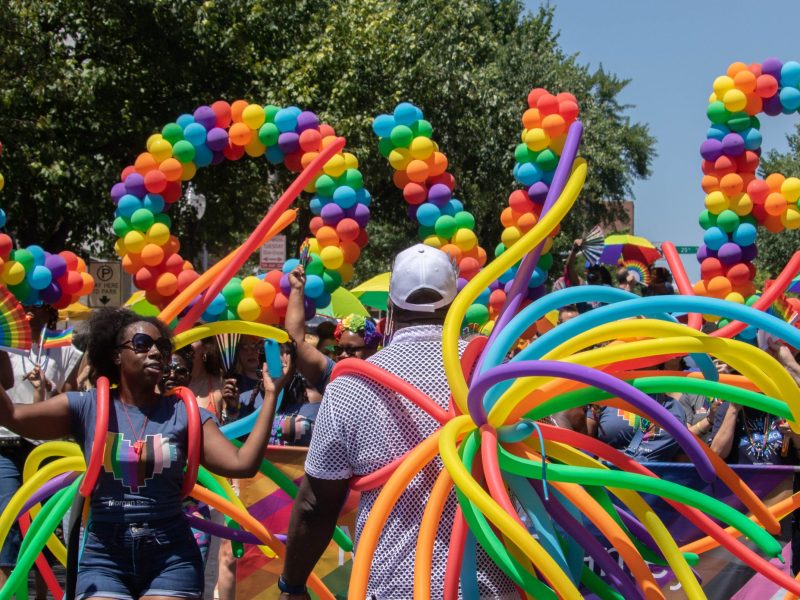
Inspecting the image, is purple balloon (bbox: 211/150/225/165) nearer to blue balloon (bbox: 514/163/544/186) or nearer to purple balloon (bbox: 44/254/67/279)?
purple balloon (bbox: 44/254/67/279)

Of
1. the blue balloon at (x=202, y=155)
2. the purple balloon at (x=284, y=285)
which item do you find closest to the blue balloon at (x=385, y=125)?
the blue balloon at (x=202, y=155)

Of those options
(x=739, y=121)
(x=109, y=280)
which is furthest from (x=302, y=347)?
(x=109, y=280)

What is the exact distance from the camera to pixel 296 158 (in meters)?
7.82

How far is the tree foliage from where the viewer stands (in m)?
15.2

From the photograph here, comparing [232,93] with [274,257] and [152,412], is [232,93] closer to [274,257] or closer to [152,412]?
[274,257]

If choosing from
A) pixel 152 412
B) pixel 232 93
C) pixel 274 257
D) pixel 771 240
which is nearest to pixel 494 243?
pixel 771 240

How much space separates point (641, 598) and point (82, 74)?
45.4 ft

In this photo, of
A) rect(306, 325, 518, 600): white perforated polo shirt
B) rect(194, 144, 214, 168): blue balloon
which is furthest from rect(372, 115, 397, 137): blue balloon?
rect(306, 325, 518, 600): white perforated polo shirt

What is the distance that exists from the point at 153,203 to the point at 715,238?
12.7 ft

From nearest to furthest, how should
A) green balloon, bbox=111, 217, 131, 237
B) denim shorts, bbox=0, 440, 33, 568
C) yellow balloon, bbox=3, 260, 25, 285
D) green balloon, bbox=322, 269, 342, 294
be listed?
denim shorts, bbox=0, 440, 33, 568 → yellow balloon, bbox=3, 260, 25, 285 → green balloon, bbox=322, 269, 342, 294 → green balloon, bbox=111, 217, 131, 237

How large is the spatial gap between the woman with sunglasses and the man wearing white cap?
26.3 inches

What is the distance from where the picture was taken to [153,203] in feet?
25.6

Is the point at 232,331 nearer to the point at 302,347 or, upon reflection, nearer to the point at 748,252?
the point at 302,347

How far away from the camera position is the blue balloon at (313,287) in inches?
291
